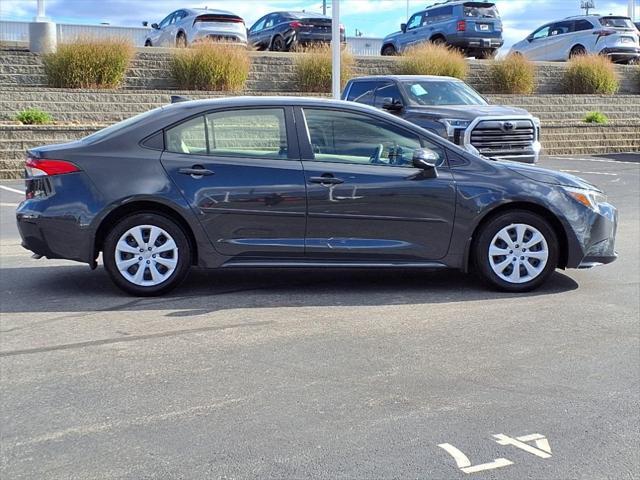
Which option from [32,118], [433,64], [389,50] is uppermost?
[389,50]

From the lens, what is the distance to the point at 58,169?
696 cm

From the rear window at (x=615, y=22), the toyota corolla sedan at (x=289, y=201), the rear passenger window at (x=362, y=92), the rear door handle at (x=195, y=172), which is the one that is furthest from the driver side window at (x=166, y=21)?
the rear door handle at (x=195, y=172)

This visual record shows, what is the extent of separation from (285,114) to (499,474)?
13.2 feet

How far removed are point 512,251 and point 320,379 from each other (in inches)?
111

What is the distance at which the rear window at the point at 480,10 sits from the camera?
2847cm

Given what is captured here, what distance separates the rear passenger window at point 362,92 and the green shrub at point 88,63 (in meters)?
7.53

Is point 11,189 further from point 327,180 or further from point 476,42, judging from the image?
point 476,42

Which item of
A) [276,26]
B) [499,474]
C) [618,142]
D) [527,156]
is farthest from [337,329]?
[276,26]

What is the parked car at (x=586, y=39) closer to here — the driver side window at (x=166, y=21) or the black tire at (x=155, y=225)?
the driver side window at (x=166, y=21)

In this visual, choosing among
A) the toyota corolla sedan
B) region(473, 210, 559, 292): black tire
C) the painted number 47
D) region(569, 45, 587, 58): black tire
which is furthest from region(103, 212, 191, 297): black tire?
region(569, 45, 587, 58): black tire

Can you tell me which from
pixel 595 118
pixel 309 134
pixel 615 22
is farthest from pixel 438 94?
pixel 615 22

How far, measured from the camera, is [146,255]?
7027mm

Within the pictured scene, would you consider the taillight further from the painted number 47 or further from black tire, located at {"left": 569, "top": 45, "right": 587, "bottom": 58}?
Result: black tire, located at {"left": 569, "top": 45, "right": 587, "bottom": 58}

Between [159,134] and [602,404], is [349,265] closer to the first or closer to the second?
[159,134]
